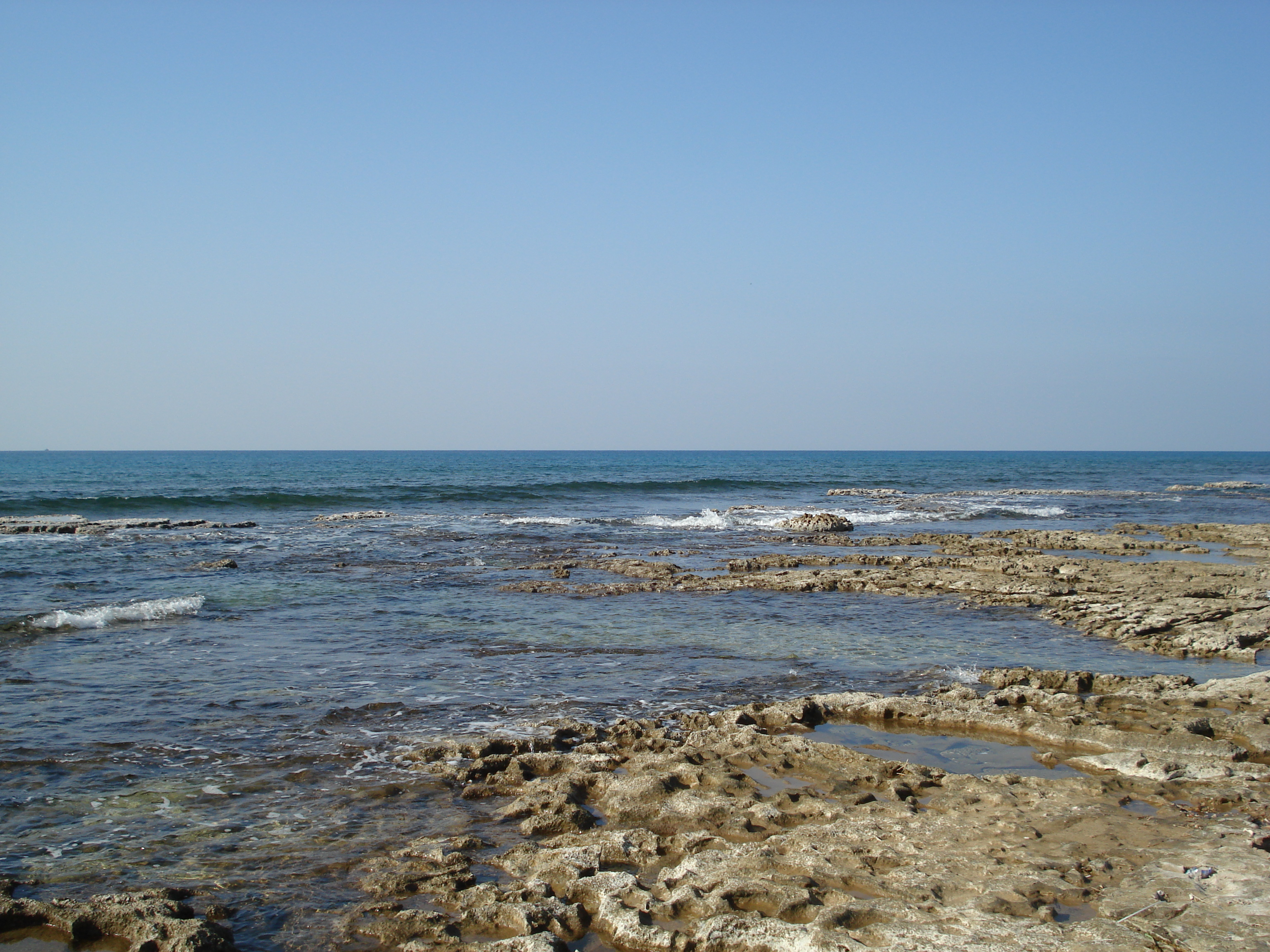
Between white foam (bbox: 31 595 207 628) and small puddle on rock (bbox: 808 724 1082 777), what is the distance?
10893 mm

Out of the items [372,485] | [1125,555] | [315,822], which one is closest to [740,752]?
[315,822]

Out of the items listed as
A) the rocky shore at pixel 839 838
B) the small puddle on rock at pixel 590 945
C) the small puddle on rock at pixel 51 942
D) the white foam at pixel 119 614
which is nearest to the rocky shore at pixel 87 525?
the white foam at pixel 119 614

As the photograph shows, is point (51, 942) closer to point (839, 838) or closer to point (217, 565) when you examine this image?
point (839, 838)

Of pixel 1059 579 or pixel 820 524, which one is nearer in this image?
pixel 1059 579

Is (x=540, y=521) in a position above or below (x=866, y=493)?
below

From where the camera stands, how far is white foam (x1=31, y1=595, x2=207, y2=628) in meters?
12.4

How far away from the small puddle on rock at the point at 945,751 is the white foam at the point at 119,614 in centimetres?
1089

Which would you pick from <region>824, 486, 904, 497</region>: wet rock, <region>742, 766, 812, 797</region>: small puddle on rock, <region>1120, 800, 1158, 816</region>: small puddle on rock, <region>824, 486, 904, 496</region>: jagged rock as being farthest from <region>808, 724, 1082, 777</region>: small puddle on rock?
<region>824, 486, 904, 496</region>: jagged rock

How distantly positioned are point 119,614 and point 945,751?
12301 millimetres

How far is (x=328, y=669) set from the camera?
10.1m

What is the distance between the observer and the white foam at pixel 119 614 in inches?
488

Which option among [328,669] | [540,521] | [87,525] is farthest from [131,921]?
[540,521]

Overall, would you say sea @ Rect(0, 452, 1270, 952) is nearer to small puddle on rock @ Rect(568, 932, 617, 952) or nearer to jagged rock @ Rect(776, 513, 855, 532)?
small puddle on rock @ Rect(568, 932, 617, 952)

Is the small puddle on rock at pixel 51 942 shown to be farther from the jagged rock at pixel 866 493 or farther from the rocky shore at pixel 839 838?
the jagged rock at pixel 866 493
